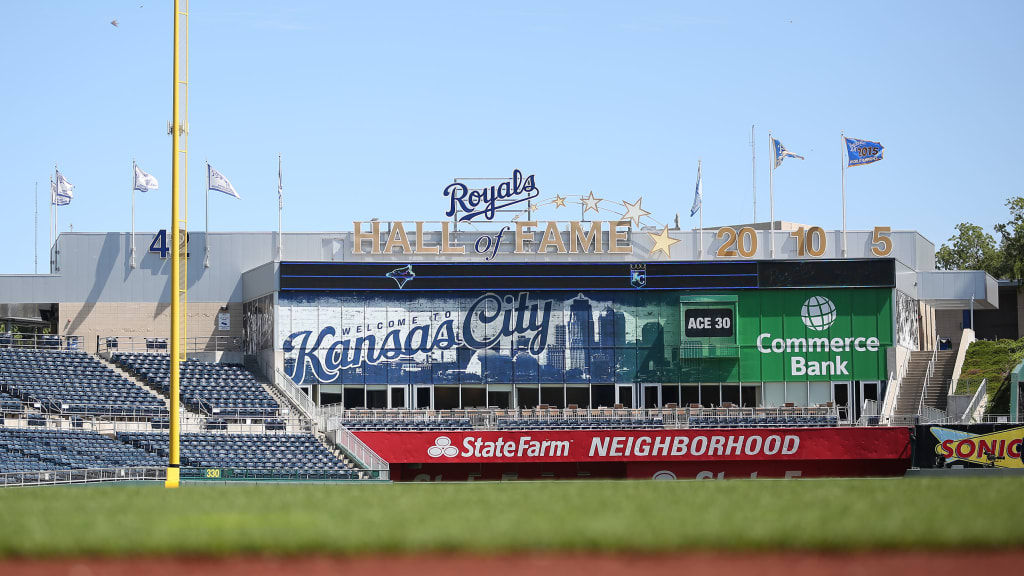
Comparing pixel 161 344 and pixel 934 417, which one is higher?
pixel 161 344

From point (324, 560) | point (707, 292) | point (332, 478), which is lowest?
point (332, 478)

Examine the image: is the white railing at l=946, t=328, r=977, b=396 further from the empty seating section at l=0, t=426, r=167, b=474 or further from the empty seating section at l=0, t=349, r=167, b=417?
the empty seating section at l=0, t=349, r=167, b=417

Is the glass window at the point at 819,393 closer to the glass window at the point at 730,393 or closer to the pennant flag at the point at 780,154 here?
the glass window at the point at 730,393

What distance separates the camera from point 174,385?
33312 mm

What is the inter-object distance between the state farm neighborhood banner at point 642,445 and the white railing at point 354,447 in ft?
3.08

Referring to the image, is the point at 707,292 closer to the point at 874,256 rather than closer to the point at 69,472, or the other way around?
the point at 874,256

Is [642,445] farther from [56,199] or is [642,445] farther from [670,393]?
[56,199]

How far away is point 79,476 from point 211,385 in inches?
712

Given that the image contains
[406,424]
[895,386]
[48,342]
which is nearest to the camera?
[406,424]

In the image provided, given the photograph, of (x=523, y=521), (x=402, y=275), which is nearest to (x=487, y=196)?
(x=402, y=275)

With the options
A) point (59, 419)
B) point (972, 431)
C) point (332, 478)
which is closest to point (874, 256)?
point (972, 431)

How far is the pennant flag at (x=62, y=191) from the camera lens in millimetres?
66188

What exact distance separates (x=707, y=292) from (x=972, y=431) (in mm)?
15830

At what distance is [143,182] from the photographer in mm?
63344
